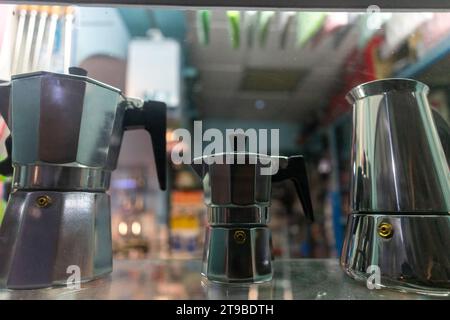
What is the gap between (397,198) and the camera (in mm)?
425

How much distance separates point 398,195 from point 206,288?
0.26 meters

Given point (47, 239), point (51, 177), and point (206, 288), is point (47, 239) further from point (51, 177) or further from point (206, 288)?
point (206, 288)

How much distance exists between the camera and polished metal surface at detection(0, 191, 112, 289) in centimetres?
41

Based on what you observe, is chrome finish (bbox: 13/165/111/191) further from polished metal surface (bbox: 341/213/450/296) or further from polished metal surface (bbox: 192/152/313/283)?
polished metal surface (bbox: 341/213/450/296)

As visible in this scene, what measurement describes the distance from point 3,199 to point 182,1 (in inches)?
20.0

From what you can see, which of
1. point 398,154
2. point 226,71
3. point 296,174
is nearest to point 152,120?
point 296,174

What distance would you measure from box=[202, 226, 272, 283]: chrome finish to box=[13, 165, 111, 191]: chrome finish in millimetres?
187

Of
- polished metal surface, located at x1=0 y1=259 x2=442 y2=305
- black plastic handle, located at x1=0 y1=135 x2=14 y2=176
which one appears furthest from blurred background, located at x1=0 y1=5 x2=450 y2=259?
polished metal surface, located at x1=0 y1=259 x2=442 y2=305

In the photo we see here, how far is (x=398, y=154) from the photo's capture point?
44 centimetres

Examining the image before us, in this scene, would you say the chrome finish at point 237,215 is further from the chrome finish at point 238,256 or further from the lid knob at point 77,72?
the lid knob at point 77,72

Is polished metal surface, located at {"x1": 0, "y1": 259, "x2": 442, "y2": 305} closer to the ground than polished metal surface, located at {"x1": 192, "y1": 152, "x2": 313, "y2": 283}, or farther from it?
closer to the ground
